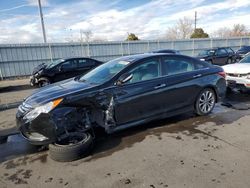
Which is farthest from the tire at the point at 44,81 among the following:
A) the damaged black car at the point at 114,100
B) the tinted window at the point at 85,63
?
the damaged black car at the point at 114,100

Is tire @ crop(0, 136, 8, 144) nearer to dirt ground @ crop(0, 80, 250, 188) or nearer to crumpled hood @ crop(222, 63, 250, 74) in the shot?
dirt ground @ crop(0, 80, 250, 188)

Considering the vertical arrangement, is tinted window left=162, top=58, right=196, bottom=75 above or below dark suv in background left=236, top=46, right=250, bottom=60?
above

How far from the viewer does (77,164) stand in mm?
3494

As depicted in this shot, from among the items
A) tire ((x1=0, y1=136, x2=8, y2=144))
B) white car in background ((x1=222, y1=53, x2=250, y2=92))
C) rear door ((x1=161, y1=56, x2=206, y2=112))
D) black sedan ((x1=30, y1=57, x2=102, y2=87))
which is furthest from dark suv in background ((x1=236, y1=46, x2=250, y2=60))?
tire ((x1=0, y1=136, x2=8, y2=144))

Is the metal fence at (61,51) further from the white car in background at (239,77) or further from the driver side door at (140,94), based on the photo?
the driver side door at (140,94)

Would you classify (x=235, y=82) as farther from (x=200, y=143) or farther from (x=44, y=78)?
(x=44, y=78)

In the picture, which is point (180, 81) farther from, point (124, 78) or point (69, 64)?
point (69, 64)

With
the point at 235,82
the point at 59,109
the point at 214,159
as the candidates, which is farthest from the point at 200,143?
the point at 235,82

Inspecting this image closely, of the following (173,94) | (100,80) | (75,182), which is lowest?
(75,182)

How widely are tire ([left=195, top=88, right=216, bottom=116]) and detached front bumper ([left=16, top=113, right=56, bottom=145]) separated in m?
3.29

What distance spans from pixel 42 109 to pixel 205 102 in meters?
3.69

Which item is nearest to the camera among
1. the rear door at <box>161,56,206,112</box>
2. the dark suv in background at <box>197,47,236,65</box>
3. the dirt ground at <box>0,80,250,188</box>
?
the dirt ground at <box>0,80,250,188</box>

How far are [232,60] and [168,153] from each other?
16.3 m

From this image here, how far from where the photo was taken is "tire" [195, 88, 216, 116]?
17.5 ft
